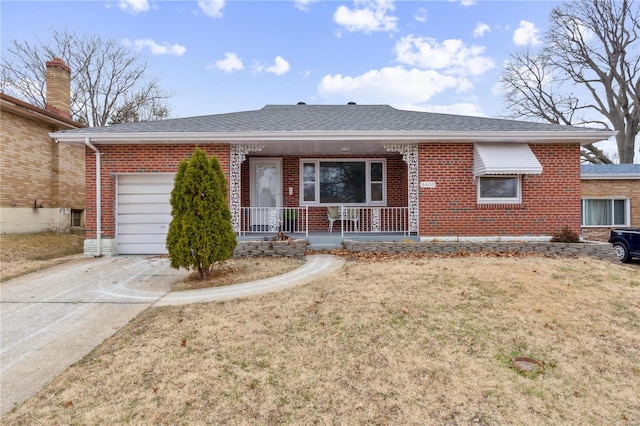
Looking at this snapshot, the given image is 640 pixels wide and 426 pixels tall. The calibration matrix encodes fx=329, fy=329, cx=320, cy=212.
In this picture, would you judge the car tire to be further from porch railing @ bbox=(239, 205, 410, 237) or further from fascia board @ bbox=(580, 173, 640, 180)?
porch railing @ bbox=(239, 205, 410, 237)

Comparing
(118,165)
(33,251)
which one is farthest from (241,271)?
(33,251)

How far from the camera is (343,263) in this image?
24.0 ft

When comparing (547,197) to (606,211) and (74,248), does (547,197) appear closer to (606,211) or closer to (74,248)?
(606,211)

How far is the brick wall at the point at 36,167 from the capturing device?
33.7 feet

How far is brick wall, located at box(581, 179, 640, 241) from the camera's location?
44.7 ft

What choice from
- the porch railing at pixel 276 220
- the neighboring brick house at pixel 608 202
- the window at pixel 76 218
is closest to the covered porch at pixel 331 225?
the porch railing at pixel 276 220

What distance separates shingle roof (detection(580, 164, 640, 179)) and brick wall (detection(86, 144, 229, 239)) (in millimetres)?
15114

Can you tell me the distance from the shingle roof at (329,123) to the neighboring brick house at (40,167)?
408cm

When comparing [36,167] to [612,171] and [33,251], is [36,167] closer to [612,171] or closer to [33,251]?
[33,251]

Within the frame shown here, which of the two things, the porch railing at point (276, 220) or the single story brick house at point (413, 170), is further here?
the porch railing at point (276, 220)

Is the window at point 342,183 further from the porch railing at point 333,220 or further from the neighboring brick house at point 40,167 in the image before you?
the neighboring brick house at point 40,167

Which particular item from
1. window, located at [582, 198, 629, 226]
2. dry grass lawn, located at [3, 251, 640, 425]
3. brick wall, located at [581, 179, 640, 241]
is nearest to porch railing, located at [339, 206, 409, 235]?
dry grass lawn, located at [3, 251, 640, 425]

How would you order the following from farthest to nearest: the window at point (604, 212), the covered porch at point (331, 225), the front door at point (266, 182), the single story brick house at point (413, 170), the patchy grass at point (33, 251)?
1. the window at point (604, 212)
2. the front door at point (266, 182)
3. the covered porch at point (331, 225)
4. the single story brick house at point (413, 170)
5. the patchy grass at point (33, 251)

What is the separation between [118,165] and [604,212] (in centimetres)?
1813
